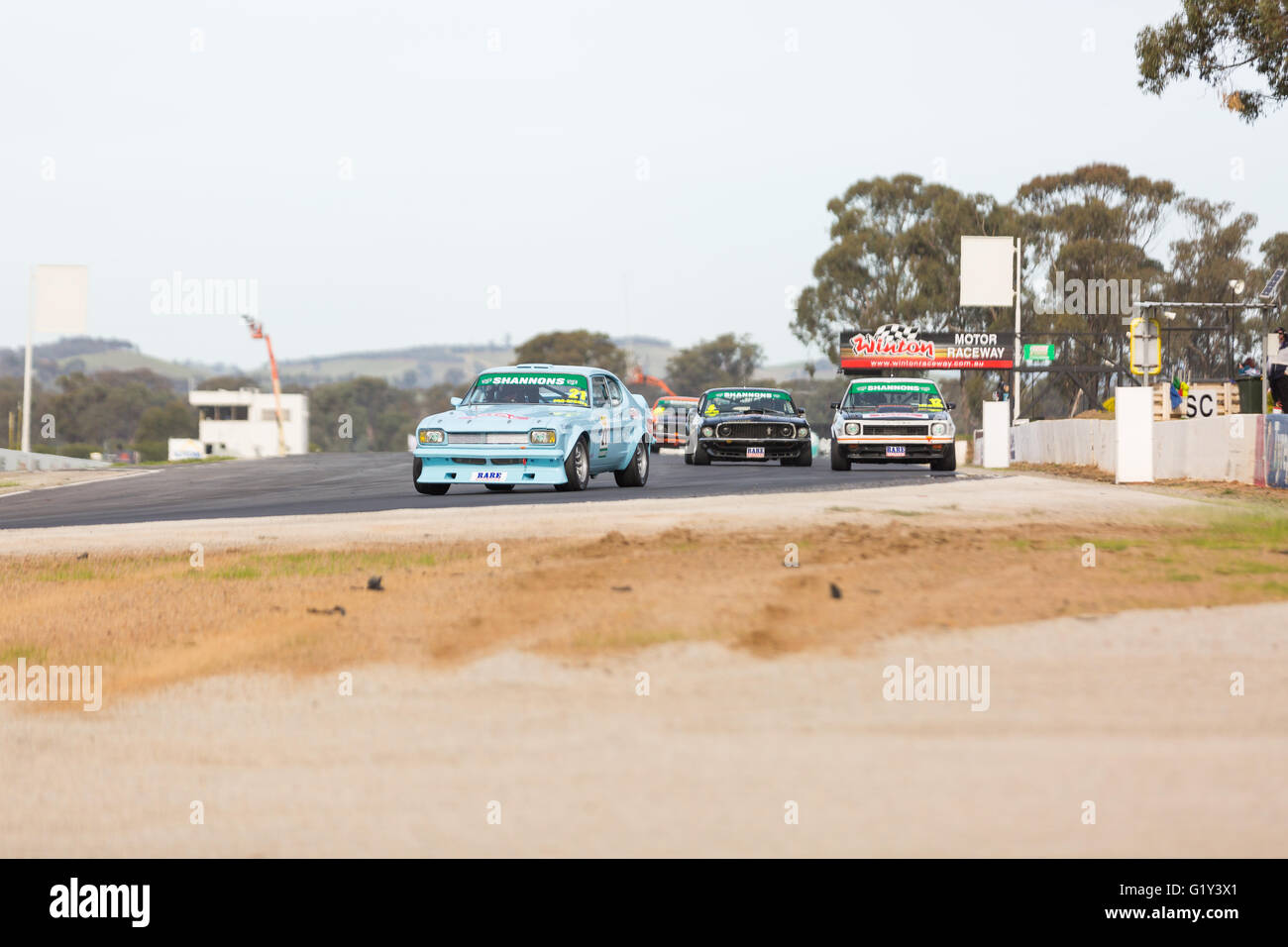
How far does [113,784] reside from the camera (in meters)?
5.03

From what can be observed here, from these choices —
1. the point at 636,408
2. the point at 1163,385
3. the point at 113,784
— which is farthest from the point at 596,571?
the point at 1163,385

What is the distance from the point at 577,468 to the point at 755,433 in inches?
397

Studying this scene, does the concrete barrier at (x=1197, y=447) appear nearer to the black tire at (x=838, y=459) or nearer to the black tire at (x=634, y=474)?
the black tire at (x=838, y=459)

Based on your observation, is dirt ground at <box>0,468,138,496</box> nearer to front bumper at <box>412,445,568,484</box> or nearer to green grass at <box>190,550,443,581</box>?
front bumper at <box>412,445,568,484</box>

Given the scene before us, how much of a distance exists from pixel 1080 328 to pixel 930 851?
219 feet

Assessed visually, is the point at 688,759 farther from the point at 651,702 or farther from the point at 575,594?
the point at 575,594

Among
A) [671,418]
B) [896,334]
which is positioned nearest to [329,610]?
[671,418]

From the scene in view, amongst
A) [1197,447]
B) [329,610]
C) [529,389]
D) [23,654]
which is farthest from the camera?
[1197,447]

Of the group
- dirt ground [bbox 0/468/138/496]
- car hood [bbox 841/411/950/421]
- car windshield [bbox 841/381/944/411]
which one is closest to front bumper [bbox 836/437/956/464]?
car hood [bbox 841/411/950/421]

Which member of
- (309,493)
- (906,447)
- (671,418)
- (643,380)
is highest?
(643,380)

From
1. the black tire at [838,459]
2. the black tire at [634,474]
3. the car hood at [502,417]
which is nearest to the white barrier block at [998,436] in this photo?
the black tire at [838,459]

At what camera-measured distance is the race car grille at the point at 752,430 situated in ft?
85.5

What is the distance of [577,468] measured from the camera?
16.5 meters
